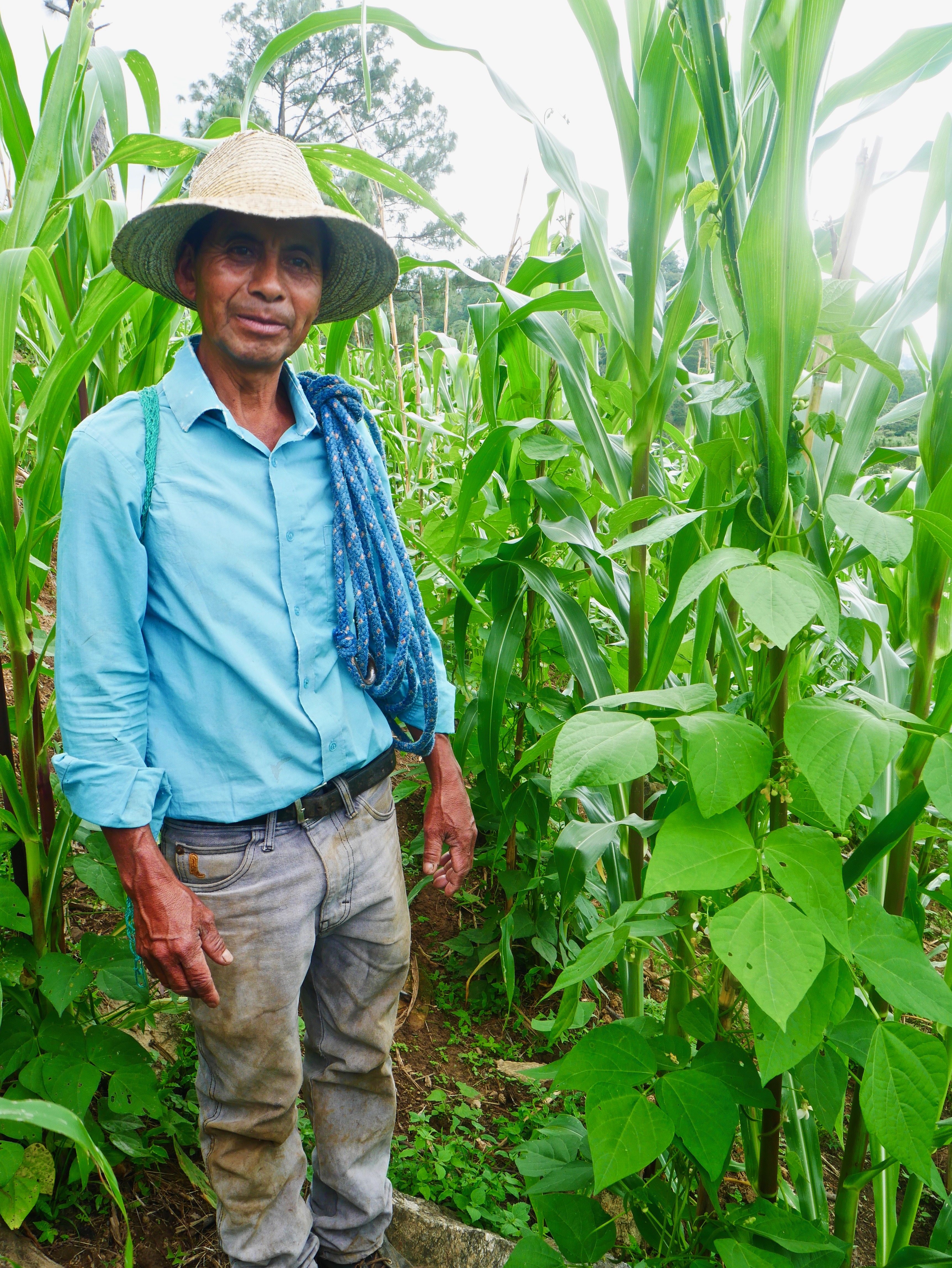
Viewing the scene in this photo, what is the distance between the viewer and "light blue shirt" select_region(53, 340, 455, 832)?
3.66 feet

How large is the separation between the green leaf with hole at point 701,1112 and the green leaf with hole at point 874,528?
1.84 ft

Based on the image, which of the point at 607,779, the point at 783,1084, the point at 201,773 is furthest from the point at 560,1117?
the point at 607,779

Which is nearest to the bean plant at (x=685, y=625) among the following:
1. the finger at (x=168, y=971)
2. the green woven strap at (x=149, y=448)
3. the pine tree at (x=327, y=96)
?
the green woven strap at (x=149, y=448)

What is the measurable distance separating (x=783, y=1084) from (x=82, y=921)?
1.61 m

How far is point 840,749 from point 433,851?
100 centimetres

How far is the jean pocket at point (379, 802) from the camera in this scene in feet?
4.58

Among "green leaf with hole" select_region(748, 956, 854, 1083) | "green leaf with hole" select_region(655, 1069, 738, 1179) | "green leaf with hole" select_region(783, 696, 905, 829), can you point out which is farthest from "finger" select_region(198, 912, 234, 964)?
"green leaf with hole" select_region(783, 696, 905, 829)

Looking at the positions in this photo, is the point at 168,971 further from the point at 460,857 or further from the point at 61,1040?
the point at 460,857

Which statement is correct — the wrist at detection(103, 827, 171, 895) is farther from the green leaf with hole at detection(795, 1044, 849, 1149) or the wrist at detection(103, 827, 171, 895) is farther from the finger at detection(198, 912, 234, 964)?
the green leaf with hole at detection(795, 1044, 849, 1149)

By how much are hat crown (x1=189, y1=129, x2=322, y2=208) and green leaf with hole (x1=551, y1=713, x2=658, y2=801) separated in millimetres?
855

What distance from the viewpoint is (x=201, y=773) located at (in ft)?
3.98

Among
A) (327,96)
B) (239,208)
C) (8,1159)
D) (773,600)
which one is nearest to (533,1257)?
(8,1159)

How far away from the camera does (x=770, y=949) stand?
68 centimetres

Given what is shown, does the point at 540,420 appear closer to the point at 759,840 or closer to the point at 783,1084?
Result: the point at 759,840
